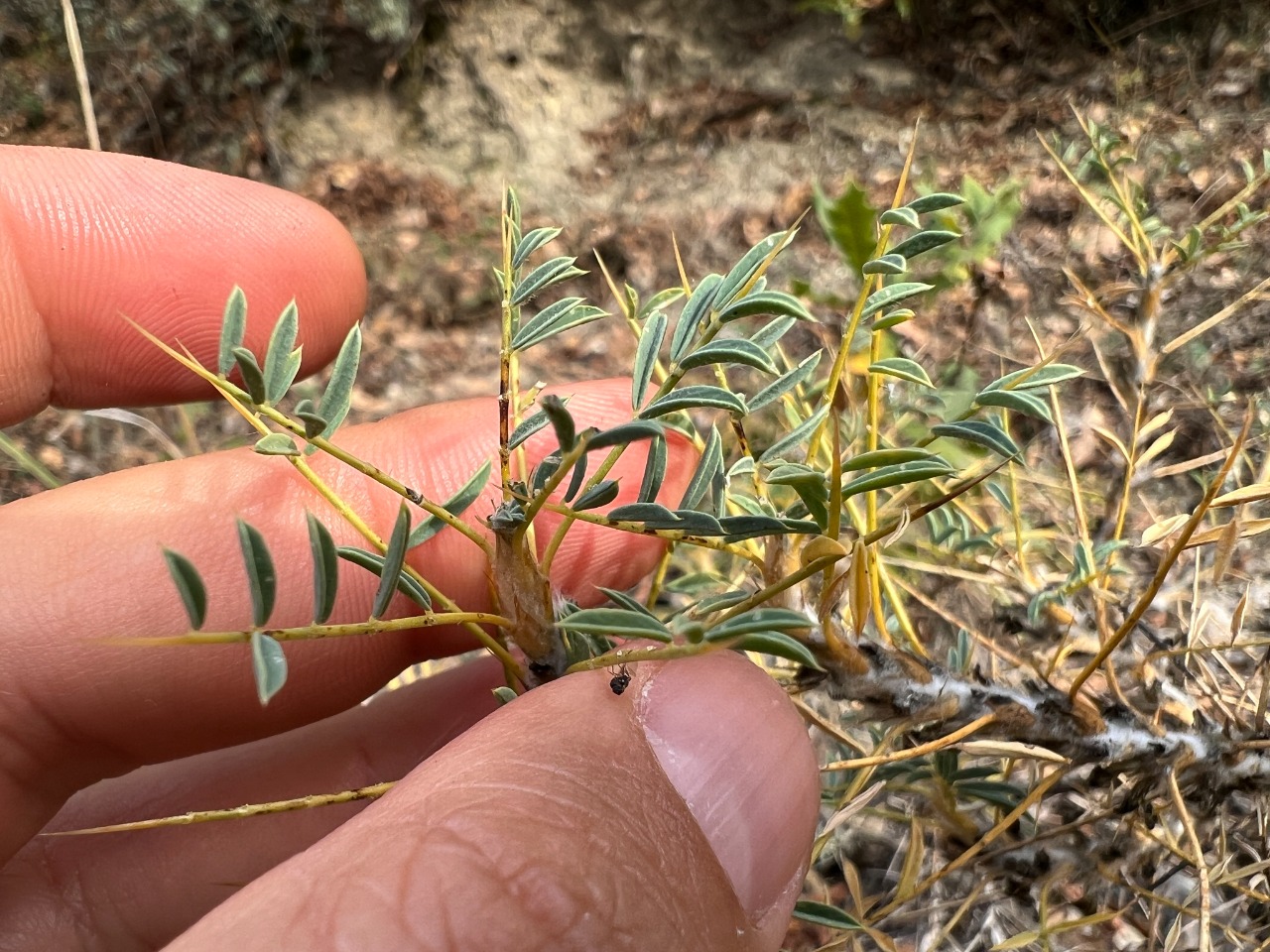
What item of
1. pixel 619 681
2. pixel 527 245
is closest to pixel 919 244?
pixel 527 245

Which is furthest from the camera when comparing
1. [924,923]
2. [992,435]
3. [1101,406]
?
[1101,406]

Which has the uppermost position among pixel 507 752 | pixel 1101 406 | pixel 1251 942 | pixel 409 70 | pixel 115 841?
pixel 409 70

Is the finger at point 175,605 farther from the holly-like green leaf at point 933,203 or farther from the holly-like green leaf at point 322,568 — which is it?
the holly-like green leaf at point 322,568

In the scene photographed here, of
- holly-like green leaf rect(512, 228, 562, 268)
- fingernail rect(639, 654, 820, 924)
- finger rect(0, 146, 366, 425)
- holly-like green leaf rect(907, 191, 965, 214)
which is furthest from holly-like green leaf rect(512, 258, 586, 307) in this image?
finger rect(0, 146, 366, 425)

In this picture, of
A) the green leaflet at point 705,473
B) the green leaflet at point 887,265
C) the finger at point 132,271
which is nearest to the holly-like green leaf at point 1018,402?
the green leaflet at point 887,265

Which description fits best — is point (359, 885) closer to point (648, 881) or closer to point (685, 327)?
point (648, 881)

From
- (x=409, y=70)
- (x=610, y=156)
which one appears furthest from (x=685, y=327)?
(x=409, y=70)

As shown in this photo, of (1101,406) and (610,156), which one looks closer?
(1101,406)
